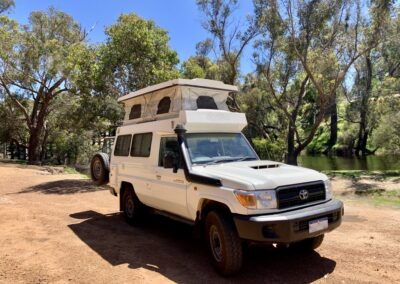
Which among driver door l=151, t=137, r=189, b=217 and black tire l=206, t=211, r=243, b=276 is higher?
driver door l=151, t=137, r=189, b=217

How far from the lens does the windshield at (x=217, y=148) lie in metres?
6.41

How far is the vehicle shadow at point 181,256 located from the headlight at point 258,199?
1094 mm

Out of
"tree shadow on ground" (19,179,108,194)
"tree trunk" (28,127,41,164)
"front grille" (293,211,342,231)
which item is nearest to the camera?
"front grille" (293,211,342,231)

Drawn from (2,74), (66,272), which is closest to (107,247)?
(66,272)

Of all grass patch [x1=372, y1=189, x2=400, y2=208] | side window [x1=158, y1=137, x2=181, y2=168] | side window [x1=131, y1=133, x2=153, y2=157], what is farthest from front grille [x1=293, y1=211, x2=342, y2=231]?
grass patch [x1=372, y1=189, x2=400, y2=208]

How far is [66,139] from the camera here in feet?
119

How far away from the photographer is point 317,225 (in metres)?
5.17

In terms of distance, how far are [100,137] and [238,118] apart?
1261 inches

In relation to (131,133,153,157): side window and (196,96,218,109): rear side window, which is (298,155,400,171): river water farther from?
(131,133,153,157): side window

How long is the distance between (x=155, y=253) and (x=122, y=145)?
131 inches

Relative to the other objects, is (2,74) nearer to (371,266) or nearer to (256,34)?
(256,34)

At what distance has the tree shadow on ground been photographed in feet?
47.3

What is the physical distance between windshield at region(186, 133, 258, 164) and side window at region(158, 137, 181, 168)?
0.29 m

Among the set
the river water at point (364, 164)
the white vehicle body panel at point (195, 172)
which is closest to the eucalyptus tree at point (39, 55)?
the white vehicle body panel at point (195, 172)
